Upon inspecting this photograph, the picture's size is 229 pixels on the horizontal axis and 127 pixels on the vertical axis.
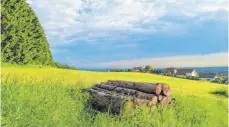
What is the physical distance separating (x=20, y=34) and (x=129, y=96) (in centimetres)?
1777

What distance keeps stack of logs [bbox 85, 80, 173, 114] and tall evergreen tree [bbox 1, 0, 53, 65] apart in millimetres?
15337

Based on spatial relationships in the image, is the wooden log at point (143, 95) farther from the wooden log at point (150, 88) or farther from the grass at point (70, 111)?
the grass at point (70, 111)

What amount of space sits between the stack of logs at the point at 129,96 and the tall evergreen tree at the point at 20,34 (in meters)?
15.3

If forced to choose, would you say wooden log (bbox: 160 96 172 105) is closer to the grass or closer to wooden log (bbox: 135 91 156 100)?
the grass

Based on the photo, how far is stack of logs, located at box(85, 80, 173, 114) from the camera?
1252cm

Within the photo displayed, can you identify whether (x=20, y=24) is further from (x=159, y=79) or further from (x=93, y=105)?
(x=93, y=105)

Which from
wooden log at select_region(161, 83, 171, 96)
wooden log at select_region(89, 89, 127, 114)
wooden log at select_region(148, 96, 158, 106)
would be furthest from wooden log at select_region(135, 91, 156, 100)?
wooden log at select_region(89, 89, 127, 114)

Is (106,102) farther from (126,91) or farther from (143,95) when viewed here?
(143,95)

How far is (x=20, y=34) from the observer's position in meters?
28.7

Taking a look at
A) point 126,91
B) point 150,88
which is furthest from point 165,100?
point 126,91

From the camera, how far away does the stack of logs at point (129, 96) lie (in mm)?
12523

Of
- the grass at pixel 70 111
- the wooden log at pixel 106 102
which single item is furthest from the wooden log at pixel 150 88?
the wooden log at pixel 106 102

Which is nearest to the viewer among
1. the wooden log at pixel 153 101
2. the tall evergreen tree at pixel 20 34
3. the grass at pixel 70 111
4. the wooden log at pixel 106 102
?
the grass at pixel 70 111

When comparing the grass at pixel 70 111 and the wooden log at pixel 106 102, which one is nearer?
the grass at pixel 70 111
